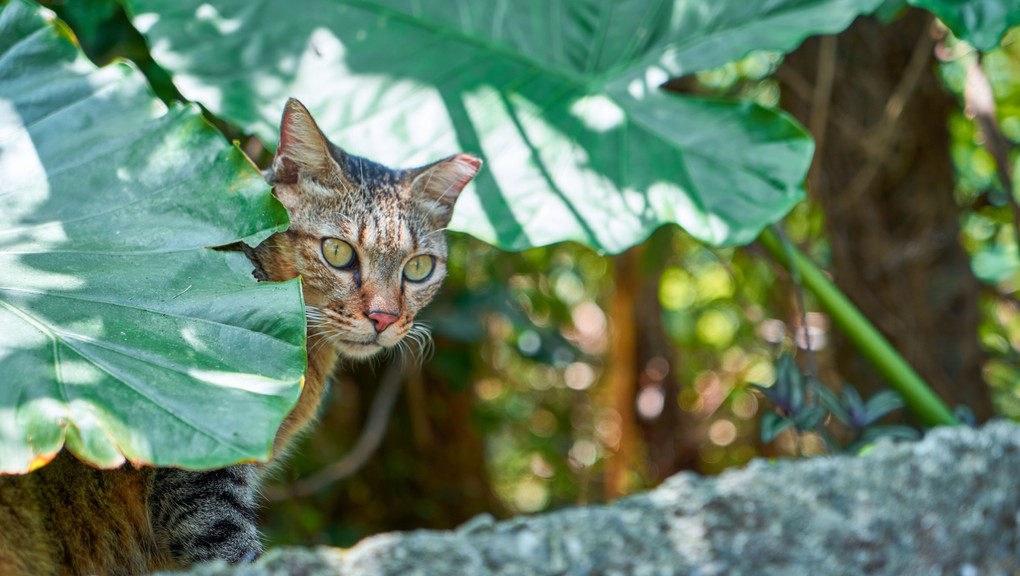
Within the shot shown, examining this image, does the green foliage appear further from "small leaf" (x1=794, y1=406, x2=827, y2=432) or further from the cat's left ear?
the cat's left ear

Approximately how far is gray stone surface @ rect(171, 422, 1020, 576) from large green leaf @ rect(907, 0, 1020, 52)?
74cm

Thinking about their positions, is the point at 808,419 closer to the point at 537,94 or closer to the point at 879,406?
the point at 879,406

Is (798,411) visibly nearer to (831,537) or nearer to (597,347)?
(831,537)

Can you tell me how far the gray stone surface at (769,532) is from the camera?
2.86ft

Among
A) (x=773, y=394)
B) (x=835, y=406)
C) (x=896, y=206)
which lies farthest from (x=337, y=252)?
(x=896, y=206)

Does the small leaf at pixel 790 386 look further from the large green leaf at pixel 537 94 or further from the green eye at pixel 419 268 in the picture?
the green eye at pixel 419 268

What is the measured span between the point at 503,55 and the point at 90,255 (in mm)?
971

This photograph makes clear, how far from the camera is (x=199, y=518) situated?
1162 mm

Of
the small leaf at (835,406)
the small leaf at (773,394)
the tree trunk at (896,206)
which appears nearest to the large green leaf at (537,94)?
the small leaf at (773,394)

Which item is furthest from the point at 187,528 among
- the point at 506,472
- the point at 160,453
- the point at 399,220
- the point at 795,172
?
the point at 506,472

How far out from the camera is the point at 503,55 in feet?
5.57

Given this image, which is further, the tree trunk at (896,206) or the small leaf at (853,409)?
the tree trunk at (896,206)

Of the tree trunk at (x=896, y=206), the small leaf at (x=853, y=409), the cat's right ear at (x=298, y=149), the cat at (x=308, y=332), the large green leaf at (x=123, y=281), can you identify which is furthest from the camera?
the tree trunk at (x=896, y=206)

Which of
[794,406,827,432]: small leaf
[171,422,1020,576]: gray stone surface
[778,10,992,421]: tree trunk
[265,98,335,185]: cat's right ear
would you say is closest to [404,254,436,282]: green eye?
[265,98,335,185]: cat's right ear
